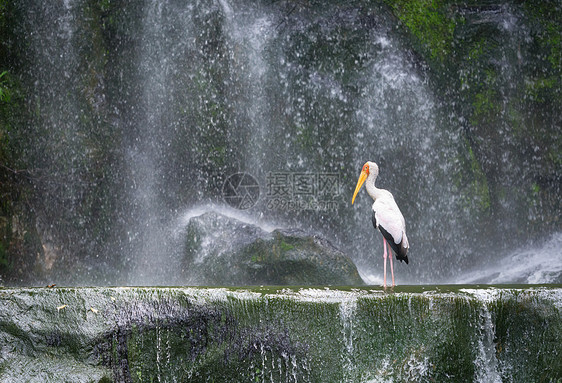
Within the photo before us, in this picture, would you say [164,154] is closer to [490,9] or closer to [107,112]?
[107,112]

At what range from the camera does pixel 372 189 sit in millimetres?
4988

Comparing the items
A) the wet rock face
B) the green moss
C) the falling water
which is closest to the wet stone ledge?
the wet rock face

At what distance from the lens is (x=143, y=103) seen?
8703 millimetres

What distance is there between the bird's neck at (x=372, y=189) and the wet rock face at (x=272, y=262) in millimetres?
1633

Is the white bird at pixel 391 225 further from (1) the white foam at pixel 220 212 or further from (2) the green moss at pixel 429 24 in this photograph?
(2) the green moss at pixel 429 24

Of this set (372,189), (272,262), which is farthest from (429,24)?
(372,189)

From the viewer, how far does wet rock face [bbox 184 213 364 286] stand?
21.3 feet

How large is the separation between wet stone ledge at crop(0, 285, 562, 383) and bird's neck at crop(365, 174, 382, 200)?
46.2 inches

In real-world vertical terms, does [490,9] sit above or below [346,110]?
above

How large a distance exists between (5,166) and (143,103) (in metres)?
2.01

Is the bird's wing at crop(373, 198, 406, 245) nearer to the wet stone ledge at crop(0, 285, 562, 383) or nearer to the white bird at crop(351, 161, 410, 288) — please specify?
the white bird at crop(351, 161, 410, 288)

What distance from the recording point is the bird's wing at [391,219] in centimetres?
452

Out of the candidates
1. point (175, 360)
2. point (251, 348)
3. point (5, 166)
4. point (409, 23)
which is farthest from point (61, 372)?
point (409, 23)

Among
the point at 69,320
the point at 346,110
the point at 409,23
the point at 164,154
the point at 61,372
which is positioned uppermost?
the point at 409,23
